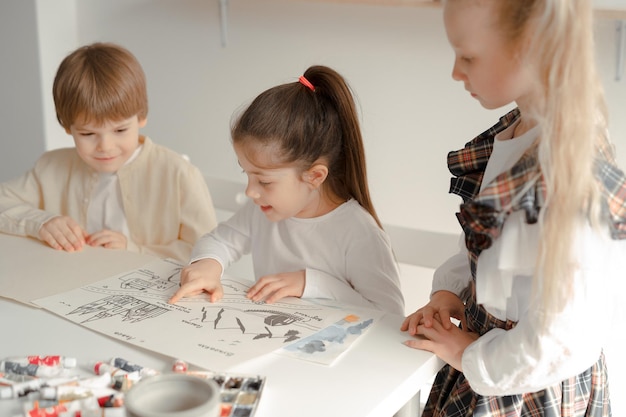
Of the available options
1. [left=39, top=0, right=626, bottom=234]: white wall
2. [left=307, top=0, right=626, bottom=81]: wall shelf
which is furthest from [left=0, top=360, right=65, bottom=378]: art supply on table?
[left=39, top=0, right=626, bottom=234]: white wall

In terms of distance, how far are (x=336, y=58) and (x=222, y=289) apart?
1471mm

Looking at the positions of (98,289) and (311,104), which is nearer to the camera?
(98,289)

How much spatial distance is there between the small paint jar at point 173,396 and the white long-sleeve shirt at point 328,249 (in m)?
0.59

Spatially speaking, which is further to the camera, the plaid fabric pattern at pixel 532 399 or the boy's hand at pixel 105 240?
the boy's hand at pixel 105 240

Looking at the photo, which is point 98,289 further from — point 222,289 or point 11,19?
point 11,19

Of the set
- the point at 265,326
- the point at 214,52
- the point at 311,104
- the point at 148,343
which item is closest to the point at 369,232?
the point at 311,104

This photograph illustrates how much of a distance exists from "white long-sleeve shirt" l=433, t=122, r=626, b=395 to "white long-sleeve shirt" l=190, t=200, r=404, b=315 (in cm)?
38

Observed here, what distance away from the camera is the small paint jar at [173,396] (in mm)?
770

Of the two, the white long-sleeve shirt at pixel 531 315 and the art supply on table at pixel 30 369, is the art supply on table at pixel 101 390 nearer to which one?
the art supply on table at pixel 30 369

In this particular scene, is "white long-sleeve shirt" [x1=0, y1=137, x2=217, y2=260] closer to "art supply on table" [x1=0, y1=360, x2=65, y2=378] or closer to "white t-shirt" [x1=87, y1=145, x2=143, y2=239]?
"white t-shirt" [x1=87, y1=145, x2=143, y2=239]

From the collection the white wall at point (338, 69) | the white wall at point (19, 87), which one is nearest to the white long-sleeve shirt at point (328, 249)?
the white wall at point (338, 69)

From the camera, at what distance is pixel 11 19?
3168 mm

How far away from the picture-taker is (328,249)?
156cm

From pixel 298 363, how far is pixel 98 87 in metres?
0.96
